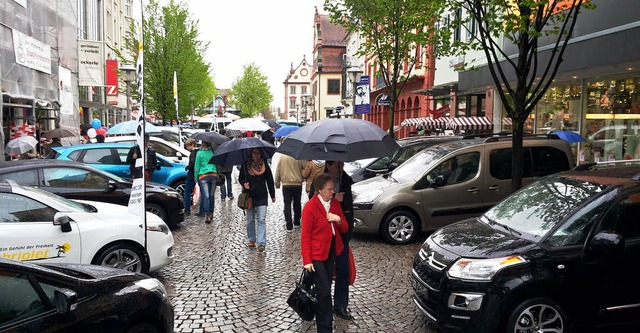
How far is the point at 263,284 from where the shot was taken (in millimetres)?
6676

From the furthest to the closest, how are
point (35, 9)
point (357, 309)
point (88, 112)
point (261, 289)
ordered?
point (88, 112) < point (35, 9) < point (261, 289) < point (357, 309)

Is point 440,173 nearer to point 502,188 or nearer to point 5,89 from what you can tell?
point 502,188

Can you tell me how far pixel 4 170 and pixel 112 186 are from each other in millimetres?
1844

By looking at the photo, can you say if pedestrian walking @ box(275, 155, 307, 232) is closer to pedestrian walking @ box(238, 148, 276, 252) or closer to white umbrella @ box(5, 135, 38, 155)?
pedestrian walking @ box(238, 148, 276, 252)

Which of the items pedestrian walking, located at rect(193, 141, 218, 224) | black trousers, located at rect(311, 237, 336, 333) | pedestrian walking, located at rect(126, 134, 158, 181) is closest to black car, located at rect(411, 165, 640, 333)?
black trousers, located at rect(311, 237, 336, 333)

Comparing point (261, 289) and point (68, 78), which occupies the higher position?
point (68, 78)

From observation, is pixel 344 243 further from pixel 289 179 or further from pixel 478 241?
pixel 289 179

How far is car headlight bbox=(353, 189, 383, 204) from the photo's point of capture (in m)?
8.73

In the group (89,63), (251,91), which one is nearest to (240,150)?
(89,63)

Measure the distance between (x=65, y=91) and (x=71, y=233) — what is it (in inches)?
630

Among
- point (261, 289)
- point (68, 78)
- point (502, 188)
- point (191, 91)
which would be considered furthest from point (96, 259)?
point (191, 91)

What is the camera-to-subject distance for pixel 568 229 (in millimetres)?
4652

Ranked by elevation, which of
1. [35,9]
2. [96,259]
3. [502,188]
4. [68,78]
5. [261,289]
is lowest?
[261,289]

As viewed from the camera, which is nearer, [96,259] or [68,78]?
[96,259]
